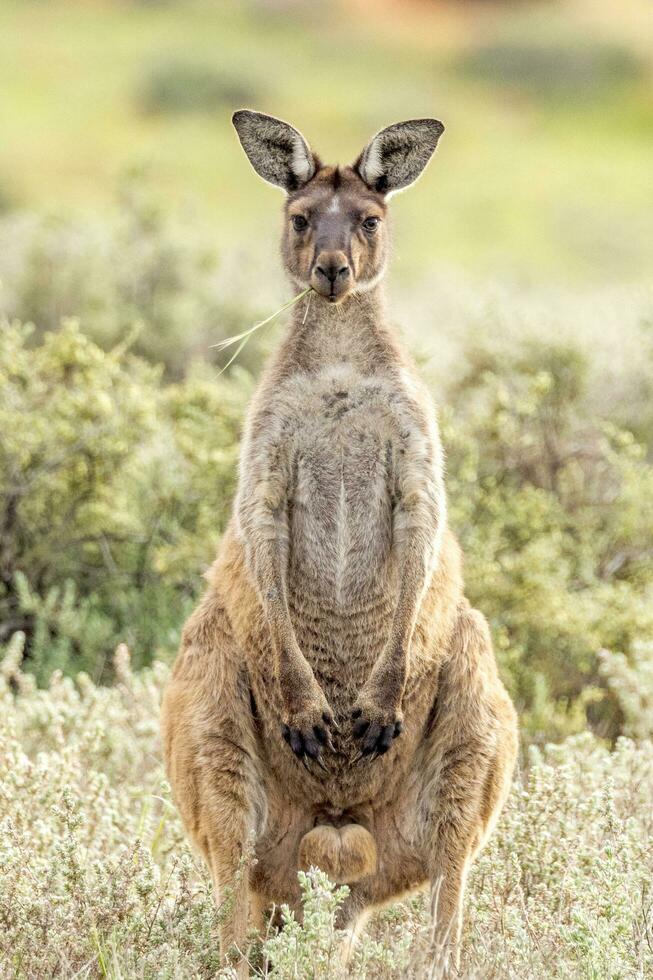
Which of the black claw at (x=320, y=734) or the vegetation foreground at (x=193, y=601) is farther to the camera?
the black claw at (x=320, y=734)

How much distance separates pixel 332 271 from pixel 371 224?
35 centimetres

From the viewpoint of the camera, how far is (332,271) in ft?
13.3

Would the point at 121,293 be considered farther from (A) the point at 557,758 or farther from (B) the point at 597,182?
(B) the point at 597,182

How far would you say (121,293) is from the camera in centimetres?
1034

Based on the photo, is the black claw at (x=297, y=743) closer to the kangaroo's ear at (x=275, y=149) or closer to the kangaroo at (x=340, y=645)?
the kangaroo at (x=340, y=645)

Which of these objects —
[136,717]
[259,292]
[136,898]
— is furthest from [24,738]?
[259,292]

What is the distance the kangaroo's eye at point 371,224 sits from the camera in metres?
4.31

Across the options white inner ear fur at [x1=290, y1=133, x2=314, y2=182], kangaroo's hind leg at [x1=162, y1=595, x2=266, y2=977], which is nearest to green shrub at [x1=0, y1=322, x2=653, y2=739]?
kangaroo's hind leg at [x1=162, y1=595, x2=266, y2=977]

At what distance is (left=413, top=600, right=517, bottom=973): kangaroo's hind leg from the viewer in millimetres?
3797

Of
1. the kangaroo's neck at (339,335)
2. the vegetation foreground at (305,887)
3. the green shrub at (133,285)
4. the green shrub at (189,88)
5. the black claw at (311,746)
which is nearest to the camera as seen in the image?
the vegetation foreground at (305,887)

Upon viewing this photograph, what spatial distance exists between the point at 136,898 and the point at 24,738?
62.3 inches

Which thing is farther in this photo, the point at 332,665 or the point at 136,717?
the point at 136,717

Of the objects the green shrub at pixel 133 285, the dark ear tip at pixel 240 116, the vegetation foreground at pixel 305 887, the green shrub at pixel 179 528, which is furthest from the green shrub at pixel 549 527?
the green shrub at pixel 133 285

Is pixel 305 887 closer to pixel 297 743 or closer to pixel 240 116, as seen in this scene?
pixel 297 743
